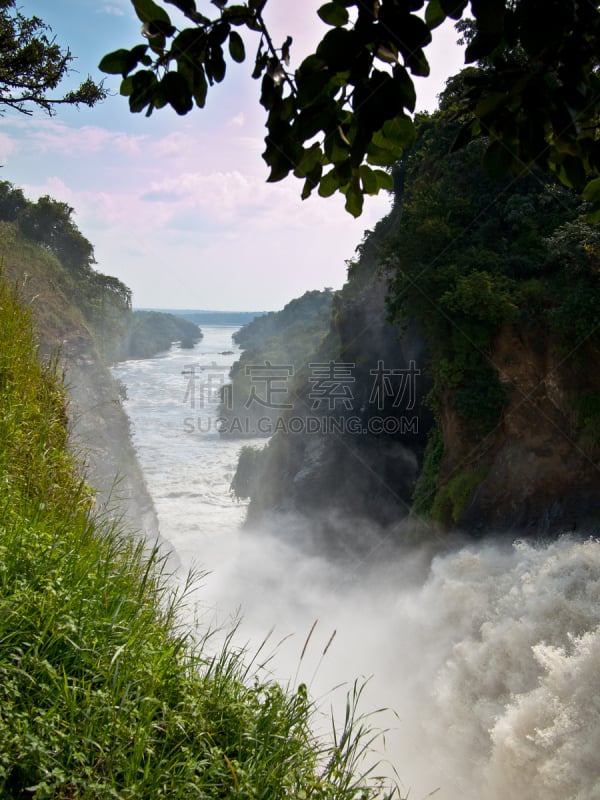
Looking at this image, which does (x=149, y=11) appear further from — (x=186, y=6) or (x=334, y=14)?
(x=334, y=14)

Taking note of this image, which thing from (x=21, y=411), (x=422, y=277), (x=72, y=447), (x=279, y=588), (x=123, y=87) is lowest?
(x=279, y=588)

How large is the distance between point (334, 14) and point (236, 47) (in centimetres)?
35

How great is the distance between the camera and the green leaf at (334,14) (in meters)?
1.40

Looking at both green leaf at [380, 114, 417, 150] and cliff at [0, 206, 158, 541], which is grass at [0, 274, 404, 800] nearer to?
green leaf at [380, 114, 417, 150]

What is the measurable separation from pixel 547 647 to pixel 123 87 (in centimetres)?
792

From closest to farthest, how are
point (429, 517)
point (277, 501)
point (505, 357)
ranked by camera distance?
point (505, 357), point (429, 517), point (277, 501)

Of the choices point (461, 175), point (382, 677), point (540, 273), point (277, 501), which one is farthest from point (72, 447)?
point (277, 501)

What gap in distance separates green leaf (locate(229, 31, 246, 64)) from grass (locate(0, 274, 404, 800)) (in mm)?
2147

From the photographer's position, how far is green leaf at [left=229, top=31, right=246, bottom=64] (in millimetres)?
1616

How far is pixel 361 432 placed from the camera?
75.9ft

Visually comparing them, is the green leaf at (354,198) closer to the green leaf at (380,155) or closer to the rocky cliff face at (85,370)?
the green leaf at (380,155)

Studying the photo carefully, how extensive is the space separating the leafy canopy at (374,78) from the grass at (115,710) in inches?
79.3

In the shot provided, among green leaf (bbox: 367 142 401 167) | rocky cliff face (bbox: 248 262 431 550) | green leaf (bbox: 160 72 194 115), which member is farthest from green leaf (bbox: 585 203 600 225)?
rocky cliff face (bbox: 248 262 431 550)

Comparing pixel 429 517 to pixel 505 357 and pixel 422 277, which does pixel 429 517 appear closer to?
pixel 505 357
